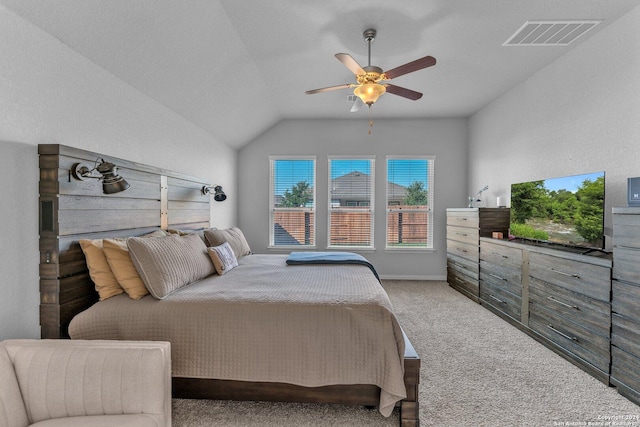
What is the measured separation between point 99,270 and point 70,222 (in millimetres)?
357

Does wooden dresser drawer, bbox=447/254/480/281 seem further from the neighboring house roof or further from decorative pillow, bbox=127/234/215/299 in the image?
decorative pillow, bbox=127/234/215/299

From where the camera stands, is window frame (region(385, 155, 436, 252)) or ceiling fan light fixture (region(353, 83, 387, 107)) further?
window frame (region(385, 155, 436, 252))

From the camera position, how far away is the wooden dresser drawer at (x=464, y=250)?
4.05m

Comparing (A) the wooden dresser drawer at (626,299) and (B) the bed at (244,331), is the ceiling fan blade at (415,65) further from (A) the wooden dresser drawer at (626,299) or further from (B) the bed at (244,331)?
(A) the wooden dresser drawer at (626,299)

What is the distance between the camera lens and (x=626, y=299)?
6.61 feet

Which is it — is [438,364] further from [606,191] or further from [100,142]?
A: [100,142]

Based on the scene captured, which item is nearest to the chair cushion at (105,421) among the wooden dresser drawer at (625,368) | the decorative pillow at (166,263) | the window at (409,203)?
the decorative pillow at (166,263)

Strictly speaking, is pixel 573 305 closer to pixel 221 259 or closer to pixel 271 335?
pixel 271 335

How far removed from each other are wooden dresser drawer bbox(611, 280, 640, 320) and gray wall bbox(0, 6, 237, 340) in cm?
378

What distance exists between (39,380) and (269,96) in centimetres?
377

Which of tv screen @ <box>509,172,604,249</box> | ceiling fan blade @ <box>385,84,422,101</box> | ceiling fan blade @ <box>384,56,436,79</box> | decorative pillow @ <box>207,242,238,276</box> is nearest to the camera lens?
ceiling fan blade @ <box>384,56,436,79</box>

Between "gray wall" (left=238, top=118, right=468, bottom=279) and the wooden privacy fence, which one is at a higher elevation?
"gray wall" (left=238, top=118, right=468, bottom=279)

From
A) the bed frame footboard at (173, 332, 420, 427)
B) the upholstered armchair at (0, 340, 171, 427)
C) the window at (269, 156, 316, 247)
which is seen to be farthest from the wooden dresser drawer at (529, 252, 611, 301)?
the window at (269, 156, 316, 247)

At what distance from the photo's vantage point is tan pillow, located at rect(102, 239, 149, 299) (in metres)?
1.97
